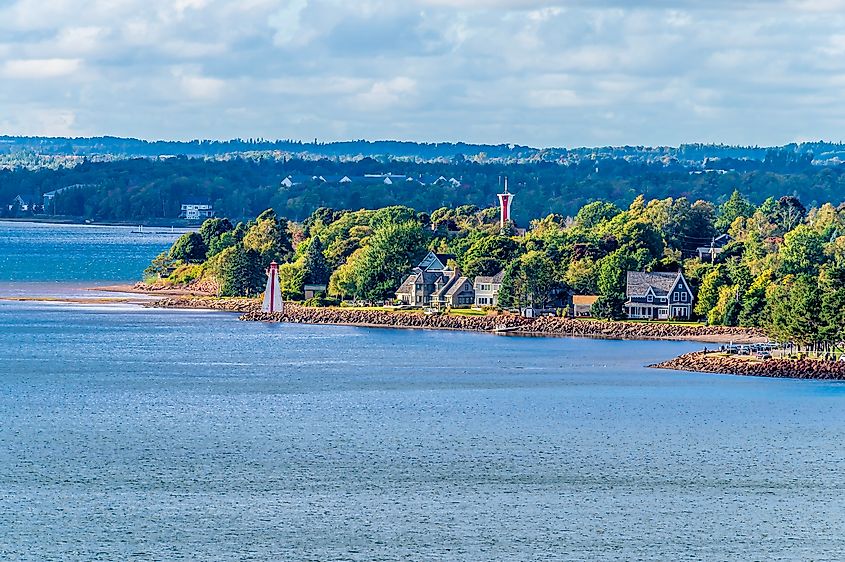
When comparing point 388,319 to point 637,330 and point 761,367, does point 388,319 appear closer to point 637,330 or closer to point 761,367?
point 637,330

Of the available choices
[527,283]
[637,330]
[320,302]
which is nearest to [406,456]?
[637,330]

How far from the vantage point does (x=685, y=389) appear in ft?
170

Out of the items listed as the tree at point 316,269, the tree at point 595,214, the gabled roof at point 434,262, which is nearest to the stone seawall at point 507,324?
the tree at point 316,269

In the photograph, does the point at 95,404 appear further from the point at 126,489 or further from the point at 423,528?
the point at 423,528

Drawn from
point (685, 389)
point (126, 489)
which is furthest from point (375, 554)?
point (685, 389)

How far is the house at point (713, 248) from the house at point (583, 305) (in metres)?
16.6

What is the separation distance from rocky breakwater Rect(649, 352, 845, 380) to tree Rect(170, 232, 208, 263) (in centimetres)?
4867

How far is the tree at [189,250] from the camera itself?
101 metres

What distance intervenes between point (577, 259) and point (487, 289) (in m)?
4.57

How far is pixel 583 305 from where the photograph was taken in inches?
2913

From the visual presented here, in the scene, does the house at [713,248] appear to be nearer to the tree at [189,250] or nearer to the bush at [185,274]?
the bush at [185,274]

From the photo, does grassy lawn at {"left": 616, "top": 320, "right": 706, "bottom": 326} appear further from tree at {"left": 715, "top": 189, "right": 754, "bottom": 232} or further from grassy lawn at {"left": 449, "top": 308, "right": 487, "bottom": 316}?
tree at {"left": 715, "top": 189, "right": 754, "bottom": 232}

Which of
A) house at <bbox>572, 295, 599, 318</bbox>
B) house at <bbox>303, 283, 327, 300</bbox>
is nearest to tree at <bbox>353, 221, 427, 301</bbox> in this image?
house at <bbox>303, 283, 327, 300</bbox>

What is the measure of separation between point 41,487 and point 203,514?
4.34m
